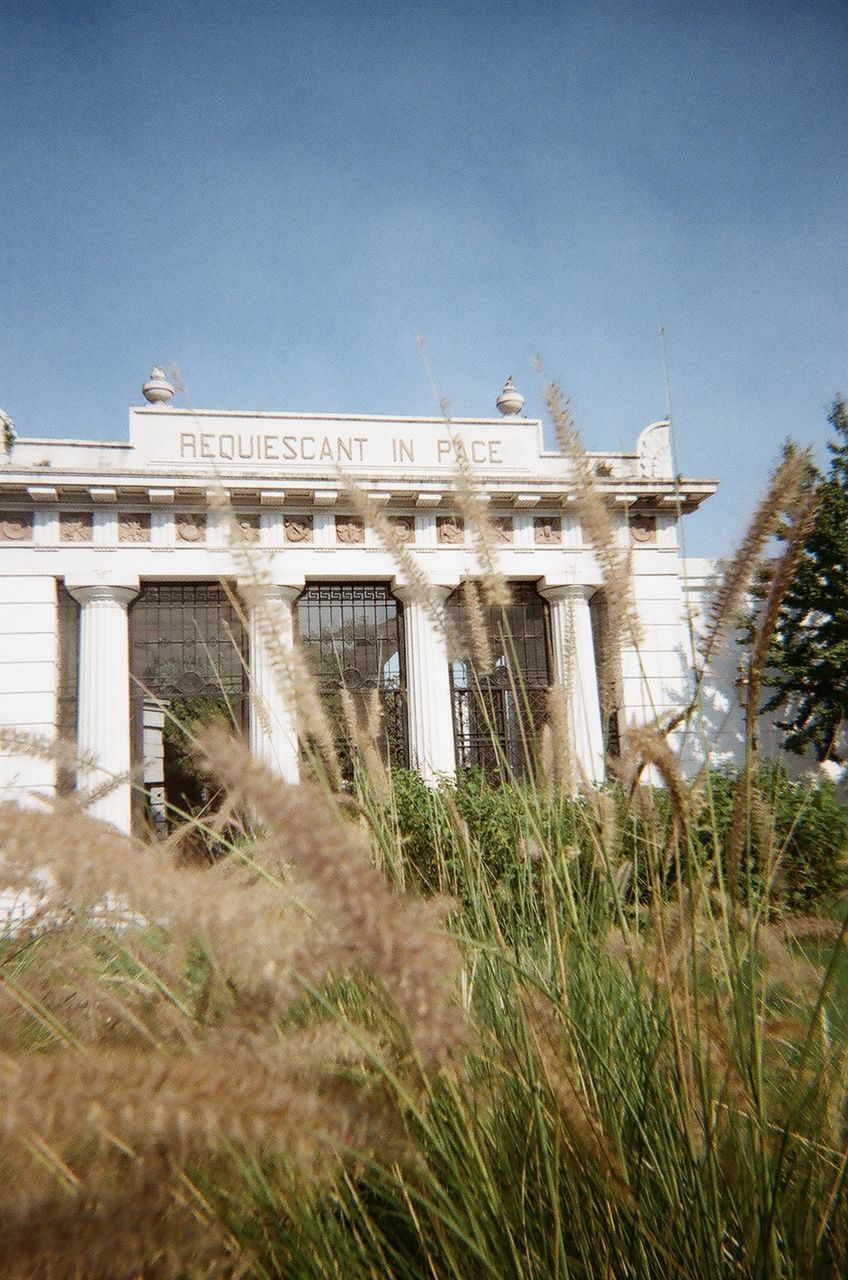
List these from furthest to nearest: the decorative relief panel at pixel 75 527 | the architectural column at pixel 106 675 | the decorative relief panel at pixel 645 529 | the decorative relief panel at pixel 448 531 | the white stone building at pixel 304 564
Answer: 1. the decorative relief panel at pixel 645 529
2. the decorative relief panel at pixel 448 531
3. the decorative relief panel at pixel 75 527
4. the white stone building at pixel 304 564
5. the architectural column at pixel 106 675

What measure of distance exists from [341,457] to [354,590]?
2171mm

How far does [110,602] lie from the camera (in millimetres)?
11492

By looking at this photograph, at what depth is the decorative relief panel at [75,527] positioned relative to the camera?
11578mm

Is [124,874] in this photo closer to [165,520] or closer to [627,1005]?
[627,1005]

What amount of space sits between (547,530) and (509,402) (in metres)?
2.55

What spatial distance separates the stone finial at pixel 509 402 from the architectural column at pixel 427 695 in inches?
154

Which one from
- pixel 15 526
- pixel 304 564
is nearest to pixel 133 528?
pixel 15 526

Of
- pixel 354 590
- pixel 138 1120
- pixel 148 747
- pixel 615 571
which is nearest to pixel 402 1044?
pixel 138 1120

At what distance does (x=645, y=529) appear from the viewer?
43.6 ft

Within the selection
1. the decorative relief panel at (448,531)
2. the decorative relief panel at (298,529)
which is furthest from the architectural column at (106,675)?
the decorative relief panel at (448,531)

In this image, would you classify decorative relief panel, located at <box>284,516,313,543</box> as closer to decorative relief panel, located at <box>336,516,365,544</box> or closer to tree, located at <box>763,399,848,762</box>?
decorative relief panel, located at <box>336,516,365,544</box>

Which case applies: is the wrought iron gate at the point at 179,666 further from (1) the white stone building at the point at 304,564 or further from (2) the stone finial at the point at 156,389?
(2) the stone finial at the point at 156,389

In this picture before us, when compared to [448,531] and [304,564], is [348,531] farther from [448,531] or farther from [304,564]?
[448,531]

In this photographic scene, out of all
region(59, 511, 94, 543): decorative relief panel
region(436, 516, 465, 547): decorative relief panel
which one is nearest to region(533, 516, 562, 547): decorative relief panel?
region(436, 516, 465, 547): decorative relief panel
